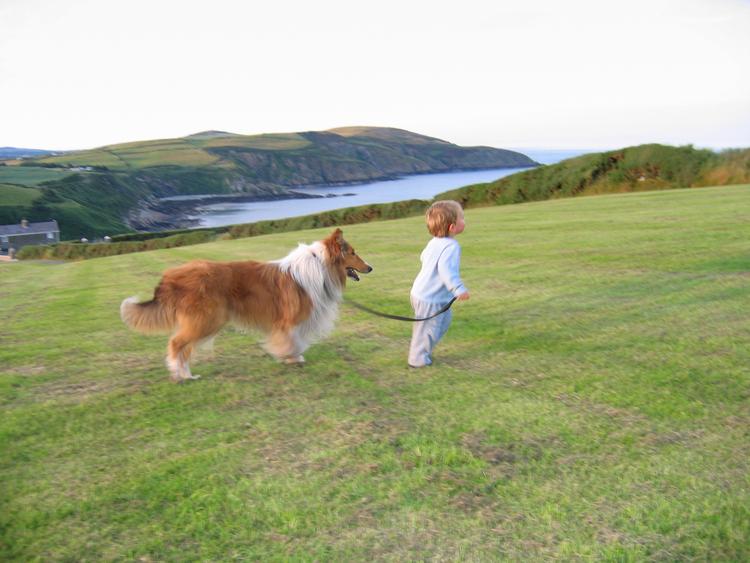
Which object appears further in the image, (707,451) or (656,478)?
(707,451)

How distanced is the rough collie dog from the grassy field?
463 mm

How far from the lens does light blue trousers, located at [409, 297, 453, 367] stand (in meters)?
8.02

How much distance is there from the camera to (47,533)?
4426 mm

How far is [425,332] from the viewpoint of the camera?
8031mm

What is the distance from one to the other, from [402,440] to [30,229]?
442ft

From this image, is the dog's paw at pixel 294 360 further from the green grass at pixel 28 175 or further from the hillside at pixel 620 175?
the green grass at pixel 28 175

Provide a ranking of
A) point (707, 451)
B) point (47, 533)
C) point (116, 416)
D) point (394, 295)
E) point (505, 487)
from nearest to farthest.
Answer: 1. point (47, 533)
2. point (505, 487)
3. point (707, 451)
4. point (116, 416)
5. point (394, 295)

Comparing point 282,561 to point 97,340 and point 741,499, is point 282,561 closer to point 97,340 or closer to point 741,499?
point 741,499

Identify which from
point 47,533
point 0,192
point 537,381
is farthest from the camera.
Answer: point 0,192

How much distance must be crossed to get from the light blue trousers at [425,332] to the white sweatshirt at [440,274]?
0.31 feet

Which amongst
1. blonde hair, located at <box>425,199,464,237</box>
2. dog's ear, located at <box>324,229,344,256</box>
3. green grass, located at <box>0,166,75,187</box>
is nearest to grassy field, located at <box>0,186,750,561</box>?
dog's ear, located at <box>324,229,344,256</box>

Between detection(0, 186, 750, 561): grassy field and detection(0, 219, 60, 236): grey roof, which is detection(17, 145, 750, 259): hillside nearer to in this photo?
detection(0, 186, 750, 561): grassy field

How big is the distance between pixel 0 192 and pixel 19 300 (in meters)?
147

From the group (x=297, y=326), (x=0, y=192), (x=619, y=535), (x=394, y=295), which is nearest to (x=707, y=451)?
(x=619, y=535)
